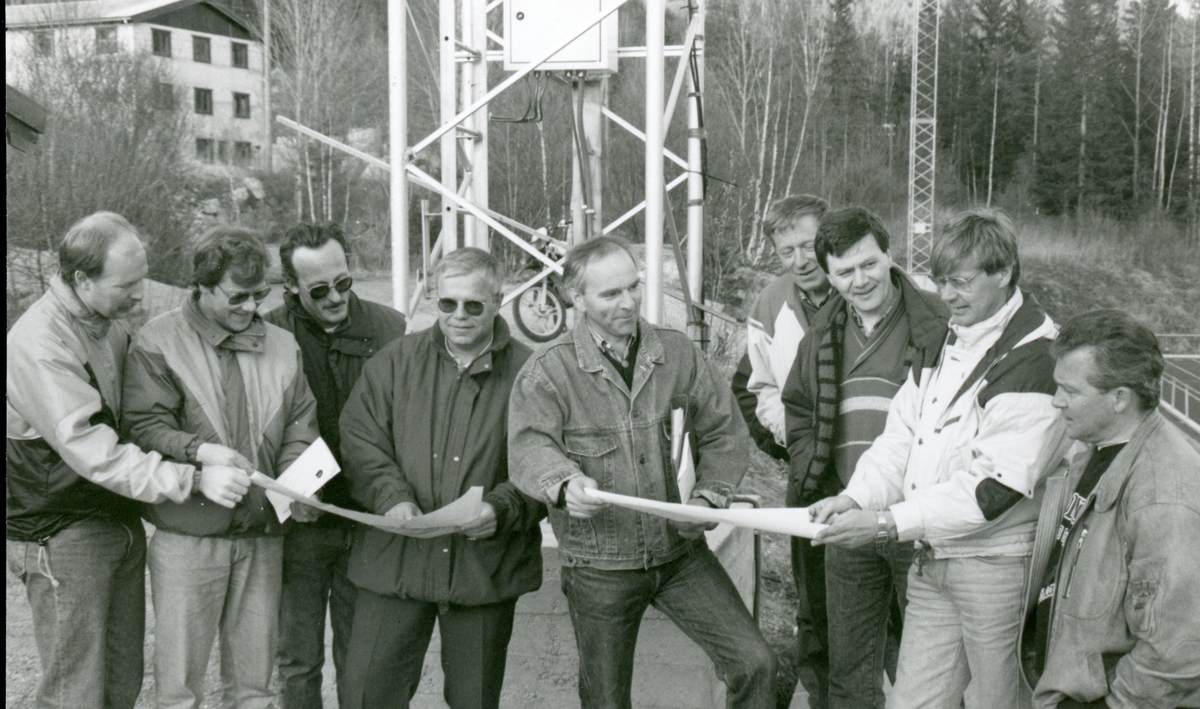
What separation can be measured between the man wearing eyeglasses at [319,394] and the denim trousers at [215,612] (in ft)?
0.79

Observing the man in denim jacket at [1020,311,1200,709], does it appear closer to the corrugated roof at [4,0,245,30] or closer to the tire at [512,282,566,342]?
the tire at [512,282,566,342]

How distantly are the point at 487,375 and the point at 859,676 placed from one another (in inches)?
60.5

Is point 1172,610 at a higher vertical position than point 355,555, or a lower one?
higher

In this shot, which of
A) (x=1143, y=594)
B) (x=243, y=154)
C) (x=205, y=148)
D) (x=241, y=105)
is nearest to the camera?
(x=1143, y=594)

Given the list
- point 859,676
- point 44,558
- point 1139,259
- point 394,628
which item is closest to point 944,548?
point 859,676

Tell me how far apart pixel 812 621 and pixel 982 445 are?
1.33 meters

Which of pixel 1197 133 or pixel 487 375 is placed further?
pixel 1197 133

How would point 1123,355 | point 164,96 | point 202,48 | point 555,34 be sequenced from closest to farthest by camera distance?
1. point 1123,355
2. point 555,34
3. point 164,96
4. point 202,48

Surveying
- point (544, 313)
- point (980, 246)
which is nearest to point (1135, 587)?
point (980, 246)

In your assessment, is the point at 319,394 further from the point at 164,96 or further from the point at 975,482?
the point at 164,96

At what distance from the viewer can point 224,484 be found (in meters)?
3.09

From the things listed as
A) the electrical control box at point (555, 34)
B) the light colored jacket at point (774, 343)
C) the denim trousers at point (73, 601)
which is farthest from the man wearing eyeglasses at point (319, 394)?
the electrical control box at point (555, 34)

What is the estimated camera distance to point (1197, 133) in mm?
31781

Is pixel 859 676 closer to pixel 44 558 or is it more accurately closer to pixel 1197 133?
pixel 44 558
